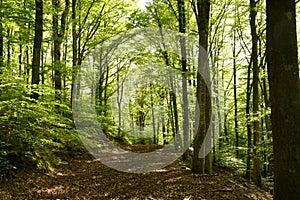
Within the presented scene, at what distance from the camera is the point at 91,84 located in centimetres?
2464

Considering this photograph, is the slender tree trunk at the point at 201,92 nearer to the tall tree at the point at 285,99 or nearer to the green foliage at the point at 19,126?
the green foliage at the point at 19,126

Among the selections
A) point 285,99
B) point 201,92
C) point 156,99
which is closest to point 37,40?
point 201,92

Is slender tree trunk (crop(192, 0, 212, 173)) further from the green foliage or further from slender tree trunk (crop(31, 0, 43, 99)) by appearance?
slender tree trunk (crop(31, 0, 43, 99))

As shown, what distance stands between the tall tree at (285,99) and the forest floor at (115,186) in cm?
364

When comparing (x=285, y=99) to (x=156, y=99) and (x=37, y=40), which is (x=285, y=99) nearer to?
(x=37, y=40)

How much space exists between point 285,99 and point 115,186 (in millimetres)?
6526

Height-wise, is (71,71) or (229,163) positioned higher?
(71,71)

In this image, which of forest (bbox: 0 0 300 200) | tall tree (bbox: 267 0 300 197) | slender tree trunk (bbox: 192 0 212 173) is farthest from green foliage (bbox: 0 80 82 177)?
tall tree (bbox: 267 0 300 197)

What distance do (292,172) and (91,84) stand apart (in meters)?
22.4

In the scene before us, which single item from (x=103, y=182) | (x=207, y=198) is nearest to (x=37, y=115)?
(x=103, y=182)

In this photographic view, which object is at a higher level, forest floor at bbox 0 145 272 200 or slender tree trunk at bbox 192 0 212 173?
slender tree trunk at bbox 192 0 212 173

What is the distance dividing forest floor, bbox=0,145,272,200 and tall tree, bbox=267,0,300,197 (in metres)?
3.64

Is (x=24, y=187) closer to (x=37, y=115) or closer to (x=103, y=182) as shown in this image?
(x=37, y=115)

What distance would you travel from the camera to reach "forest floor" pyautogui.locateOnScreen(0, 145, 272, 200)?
718 cm
